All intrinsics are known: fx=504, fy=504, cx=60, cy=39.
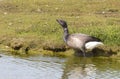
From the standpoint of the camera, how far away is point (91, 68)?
1398 cm

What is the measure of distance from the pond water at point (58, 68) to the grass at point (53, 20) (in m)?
1.09

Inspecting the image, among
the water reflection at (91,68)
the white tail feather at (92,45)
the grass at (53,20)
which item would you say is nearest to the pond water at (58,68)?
the water reflection at (91,68)

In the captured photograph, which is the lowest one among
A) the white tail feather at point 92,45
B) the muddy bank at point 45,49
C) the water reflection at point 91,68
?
the water reflection at point 91,68

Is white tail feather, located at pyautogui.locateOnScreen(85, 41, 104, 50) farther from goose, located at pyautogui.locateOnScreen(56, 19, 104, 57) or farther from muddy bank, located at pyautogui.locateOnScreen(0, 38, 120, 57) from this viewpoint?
muddy bank, located at pyautogui.locateOnScreen(0, 38, 120, 57)

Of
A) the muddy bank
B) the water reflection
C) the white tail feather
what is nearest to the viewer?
the water reflection

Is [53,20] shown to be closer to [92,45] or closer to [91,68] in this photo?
[92,45]

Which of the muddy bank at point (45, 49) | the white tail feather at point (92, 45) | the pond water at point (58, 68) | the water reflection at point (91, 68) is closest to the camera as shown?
the pond water at point (58, 68)

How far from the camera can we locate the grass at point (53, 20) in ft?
53.0

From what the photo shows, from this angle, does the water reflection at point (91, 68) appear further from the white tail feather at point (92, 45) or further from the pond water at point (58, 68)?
the white tail feather at point (92, 45)

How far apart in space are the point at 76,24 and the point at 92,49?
2.80 metres

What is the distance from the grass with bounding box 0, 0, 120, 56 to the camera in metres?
16.1

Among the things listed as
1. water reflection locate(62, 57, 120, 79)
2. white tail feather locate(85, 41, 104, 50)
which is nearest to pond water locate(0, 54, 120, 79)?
water reflection locate(62, 57, 120, 79)

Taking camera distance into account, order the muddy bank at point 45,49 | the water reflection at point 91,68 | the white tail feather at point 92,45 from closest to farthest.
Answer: the water reflection at point 91,68, the white tail feather at point 92,45, the muddy bank at point 45,49

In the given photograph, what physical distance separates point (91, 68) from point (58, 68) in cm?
93
